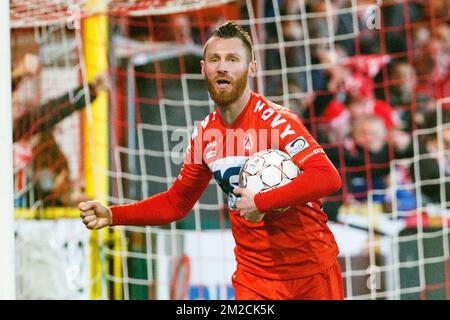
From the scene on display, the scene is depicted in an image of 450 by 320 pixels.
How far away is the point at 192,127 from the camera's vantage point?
4.73 metres

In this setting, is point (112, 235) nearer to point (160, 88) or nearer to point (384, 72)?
point (160, 88)

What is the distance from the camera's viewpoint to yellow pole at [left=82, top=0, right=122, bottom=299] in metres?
4.64

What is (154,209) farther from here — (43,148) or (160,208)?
(43,148)

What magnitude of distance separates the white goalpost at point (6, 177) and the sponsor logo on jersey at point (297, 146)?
3.83ft

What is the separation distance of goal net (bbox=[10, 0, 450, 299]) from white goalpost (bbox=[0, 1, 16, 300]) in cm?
113

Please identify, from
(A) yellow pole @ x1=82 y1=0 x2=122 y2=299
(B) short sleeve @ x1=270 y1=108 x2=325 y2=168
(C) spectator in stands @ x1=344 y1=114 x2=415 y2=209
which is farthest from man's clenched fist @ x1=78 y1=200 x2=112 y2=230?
(C) spectator in stands @ x1=344 y1=114 x2=415 y2=209

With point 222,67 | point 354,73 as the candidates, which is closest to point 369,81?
point 354,73

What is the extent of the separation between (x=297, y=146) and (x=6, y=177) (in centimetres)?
121

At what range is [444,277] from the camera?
182 inches

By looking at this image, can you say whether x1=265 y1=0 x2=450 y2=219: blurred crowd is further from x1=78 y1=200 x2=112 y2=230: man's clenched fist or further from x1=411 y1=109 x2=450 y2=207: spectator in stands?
x1=78 y1=200 x2=112 y2=230: man's clenched fist

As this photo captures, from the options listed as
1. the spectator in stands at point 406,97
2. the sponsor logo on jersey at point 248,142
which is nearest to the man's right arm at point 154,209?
the sponsor logo on jersey at point 248,142

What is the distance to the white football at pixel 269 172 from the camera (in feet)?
10.0

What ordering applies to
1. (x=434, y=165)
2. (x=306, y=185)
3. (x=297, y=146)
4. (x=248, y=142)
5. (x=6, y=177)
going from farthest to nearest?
(x=434, y=165), (x=6, y=177), (x=248, y=142), (x=297, y=146), (x=306, y=185)
